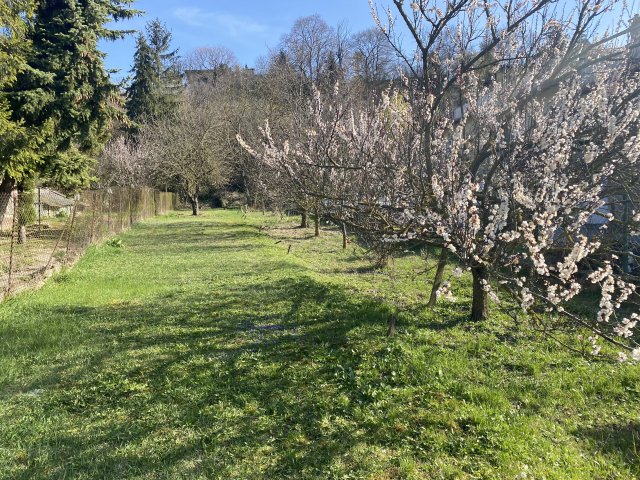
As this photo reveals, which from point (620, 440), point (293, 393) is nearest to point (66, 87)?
point (293, 393)

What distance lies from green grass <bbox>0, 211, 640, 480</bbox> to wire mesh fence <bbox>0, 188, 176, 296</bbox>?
3.62 ft

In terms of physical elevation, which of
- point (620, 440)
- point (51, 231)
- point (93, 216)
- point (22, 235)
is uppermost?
point (93, 216)

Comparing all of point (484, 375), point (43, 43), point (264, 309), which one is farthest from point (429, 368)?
point (43, 43)

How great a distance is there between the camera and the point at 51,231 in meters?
14.2

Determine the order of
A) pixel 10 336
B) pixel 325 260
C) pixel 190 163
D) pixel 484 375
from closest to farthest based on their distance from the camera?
pixel 484 375 < pixel 10 336 < pixel 325 260 < pixel 190 163

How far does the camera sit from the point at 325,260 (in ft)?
40.8

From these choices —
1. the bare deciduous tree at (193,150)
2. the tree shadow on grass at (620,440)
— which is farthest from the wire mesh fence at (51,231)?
the tree shadow on grass at (620,440)

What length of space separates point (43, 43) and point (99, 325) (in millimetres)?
13774

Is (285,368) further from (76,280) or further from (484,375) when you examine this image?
(76,280)

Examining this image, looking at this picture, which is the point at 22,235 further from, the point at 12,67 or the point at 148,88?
the point at 148,88

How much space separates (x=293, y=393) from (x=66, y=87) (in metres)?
15.2

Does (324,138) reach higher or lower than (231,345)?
higher

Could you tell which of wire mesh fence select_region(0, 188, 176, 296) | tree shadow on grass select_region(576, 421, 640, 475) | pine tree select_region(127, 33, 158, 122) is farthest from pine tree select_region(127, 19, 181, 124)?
tree shadow on grass select_region(576, 421, 640, 475)

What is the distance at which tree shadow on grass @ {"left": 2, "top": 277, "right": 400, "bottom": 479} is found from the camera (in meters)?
3.16
